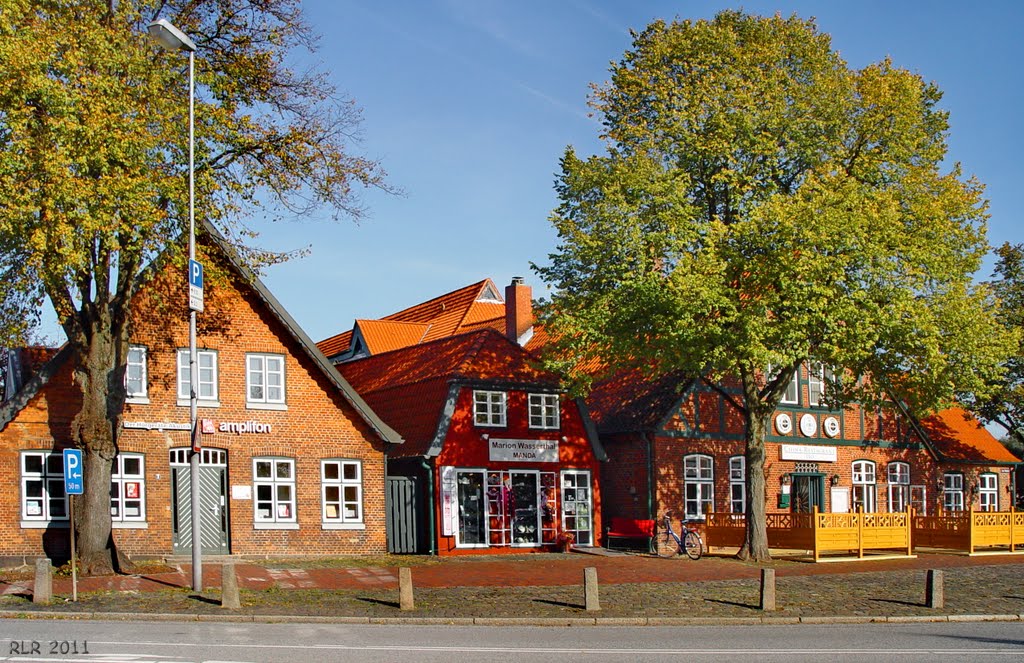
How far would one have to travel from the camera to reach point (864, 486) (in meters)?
42.4

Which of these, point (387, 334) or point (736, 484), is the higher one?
point (387, 334)

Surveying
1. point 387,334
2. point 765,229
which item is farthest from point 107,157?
point 387,334

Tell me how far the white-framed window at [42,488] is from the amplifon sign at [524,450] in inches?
464

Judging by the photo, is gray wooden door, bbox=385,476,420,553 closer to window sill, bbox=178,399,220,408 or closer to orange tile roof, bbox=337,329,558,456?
orange tile roof, bbox=337,329,558,456

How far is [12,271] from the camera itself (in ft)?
80.2

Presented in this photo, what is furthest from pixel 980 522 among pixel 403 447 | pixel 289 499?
pixel 289 499

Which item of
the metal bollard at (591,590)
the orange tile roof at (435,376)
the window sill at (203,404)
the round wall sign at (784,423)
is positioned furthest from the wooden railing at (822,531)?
the window sill at (203,404)

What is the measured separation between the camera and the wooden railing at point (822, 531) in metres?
32.4

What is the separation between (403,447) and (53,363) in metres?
10.7

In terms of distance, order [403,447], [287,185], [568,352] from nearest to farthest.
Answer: [287,185] < [568,352] < [403,447]

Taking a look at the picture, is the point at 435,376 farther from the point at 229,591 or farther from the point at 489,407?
the point at 229,591

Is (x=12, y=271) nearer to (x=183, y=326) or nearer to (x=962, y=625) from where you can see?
(x=183, y=326)

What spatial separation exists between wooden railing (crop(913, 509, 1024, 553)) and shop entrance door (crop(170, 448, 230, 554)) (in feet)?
70.6

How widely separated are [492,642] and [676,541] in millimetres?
19734
